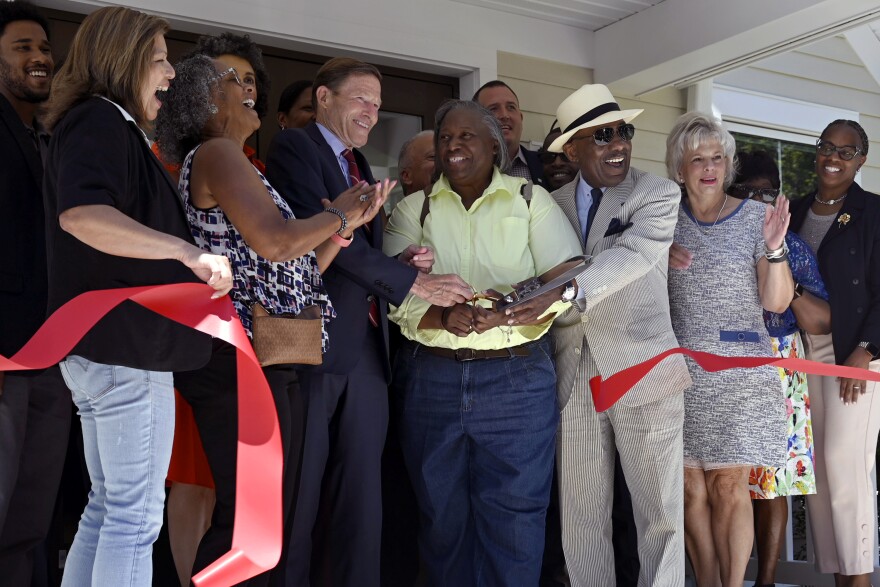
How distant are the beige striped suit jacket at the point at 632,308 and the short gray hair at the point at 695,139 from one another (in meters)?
0.40

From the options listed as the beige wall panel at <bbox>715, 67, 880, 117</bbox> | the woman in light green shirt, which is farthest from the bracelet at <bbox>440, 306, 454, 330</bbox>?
the beige wall panel at <bbox>715, 67, 880, 117</bbox>

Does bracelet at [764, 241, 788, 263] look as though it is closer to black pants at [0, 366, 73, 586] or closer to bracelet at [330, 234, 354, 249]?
bracelet at [330, 234, 354, 249]

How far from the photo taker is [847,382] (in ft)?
14.5

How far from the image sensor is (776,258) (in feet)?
13.5

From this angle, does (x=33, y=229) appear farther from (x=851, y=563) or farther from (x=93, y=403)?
(x=851, y=563)

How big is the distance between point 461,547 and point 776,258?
1743 mm

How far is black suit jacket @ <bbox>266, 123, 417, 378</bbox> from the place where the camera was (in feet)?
11.1

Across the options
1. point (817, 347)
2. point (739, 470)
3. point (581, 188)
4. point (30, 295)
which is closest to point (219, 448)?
point (30, 295)

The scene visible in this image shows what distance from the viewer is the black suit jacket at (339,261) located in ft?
11.1

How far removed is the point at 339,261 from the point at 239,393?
0.81 metres

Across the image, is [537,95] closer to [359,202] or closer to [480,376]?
[480,376]

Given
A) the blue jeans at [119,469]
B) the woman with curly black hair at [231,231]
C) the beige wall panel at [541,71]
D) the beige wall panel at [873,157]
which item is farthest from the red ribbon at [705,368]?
the beige wall panel at [873,157]

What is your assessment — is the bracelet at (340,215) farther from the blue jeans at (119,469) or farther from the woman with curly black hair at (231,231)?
the blue jeans at (119,469)

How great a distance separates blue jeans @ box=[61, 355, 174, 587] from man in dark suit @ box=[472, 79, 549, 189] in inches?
95.5
